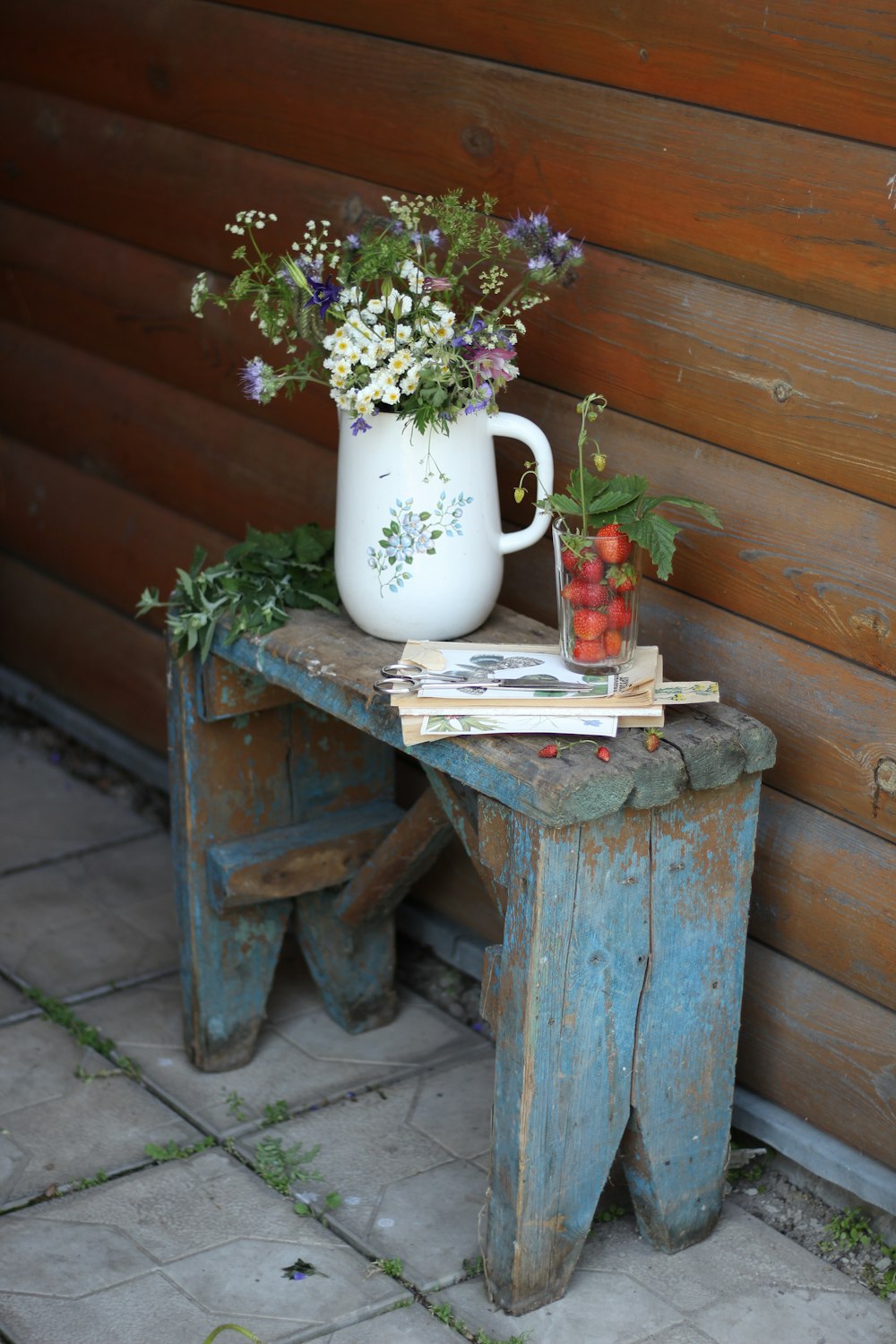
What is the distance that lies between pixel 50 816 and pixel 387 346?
1892 mm

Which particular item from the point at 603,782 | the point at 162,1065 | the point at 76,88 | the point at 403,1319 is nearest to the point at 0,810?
the point at 162,1065

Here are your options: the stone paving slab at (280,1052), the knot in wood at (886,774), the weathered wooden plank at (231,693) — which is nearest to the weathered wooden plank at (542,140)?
the knot in wood at (886,774)

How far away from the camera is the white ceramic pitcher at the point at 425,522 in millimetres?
2115

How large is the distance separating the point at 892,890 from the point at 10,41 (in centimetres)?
263

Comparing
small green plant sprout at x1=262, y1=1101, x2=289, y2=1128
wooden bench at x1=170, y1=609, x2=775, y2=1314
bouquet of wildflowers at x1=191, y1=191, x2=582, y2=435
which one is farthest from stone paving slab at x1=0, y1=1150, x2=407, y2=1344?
bouquet of wildflowers at x1=191, y1=191, x2=582, y2=435

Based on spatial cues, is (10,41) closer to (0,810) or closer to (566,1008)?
(0,810)

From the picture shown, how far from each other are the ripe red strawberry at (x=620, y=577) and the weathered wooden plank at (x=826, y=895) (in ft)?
1.40

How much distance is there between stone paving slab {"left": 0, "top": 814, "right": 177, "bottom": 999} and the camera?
2.96 meters

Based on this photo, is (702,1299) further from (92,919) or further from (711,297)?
(92,919)

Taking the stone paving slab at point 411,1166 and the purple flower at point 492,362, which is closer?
the purple flower at point 492,362

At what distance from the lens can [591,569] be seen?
78.5 inches

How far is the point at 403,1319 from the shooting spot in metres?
2.09

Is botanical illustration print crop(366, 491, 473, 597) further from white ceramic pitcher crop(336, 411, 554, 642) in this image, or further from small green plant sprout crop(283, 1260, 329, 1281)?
small green plant sprout crop(283, 1260, 329, 1281)

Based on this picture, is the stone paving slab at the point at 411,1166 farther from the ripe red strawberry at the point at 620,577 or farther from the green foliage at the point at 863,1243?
the ripe red strawberry at the point at 620,577
